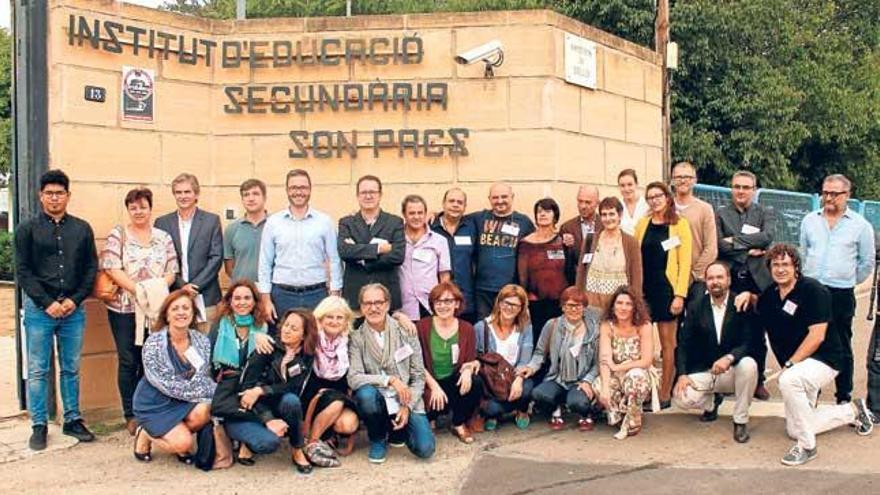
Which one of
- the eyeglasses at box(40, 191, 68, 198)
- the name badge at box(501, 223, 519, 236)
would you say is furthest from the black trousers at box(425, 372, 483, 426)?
the eyeglasses at box(40, 191, 68, 198)

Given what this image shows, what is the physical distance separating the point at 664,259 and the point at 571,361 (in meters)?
1.12

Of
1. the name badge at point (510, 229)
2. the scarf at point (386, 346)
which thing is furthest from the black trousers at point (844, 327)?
the scarf at point (386, 346)

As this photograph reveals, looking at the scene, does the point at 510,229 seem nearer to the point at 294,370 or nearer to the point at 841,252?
the point at 294,370

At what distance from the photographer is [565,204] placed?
27.1 feet

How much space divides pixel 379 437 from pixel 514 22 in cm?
398

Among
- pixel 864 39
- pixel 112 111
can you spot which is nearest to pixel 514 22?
pixel 112 111

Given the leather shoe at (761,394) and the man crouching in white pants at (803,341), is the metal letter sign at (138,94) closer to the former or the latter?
the man crouching in white pants at (803,341)

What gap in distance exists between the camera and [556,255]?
23.1ft

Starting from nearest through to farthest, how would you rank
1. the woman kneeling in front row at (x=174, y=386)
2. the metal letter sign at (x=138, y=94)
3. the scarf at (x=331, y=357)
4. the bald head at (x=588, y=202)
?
the woman kneeling in front row at (x=174, y=386) → the scarf at (x=331, y=357) → the bald head at (x=588, y=202) → the metal letter sign at (x=138, y=94)

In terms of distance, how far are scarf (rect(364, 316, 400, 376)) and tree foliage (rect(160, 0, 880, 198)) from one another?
50.5ft

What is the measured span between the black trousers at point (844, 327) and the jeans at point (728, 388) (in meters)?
0.67

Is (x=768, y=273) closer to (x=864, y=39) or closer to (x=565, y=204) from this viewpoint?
(x=565, y=204)

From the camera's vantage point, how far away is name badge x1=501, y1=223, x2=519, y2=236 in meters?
7.15

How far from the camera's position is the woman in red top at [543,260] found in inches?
277
